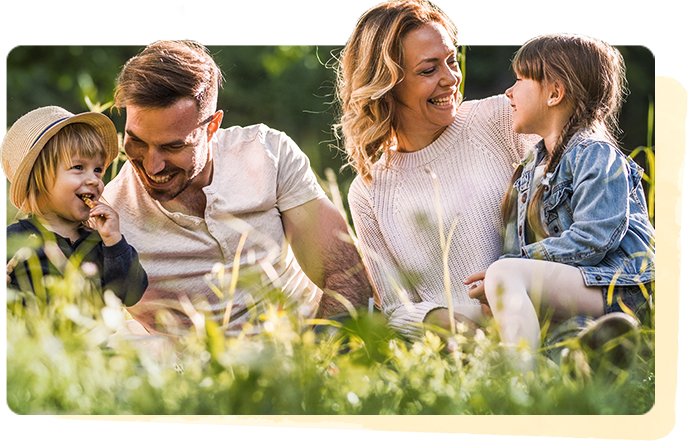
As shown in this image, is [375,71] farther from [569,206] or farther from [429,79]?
[569,206]

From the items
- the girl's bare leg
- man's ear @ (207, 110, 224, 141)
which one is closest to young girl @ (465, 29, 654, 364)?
the girl's bare leg

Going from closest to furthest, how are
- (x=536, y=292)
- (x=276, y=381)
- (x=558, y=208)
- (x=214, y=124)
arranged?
(x=276, y=381), (x=536, y=292), (x=558, y=208), (x=214, y=124)

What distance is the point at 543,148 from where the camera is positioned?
197 centimetres

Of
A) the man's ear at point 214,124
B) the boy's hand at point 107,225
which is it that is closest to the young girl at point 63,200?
the boy's hand at point 107,225

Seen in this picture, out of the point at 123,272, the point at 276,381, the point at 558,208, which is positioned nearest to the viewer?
the point at 276,381

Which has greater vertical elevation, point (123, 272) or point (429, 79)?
point (429, 79)

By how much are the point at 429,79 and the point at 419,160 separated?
258mm

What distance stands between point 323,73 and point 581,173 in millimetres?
1600

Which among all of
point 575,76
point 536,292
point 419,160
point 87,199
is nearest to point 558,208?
point 536,292

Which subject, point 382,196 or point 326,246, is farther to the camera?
point 326,246

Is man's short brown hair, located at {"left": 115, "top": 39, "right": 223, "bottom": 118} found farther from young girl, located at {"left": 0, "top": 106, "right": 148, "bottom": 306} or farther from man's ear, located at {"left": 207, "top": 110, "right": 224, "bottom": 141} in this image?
young girl, located at {"left": 0, "top": 106, "right": 148, "bottom": 306}

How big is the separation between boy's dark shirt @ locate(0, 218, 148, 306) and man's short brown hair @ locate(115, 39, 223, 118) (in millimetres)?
438

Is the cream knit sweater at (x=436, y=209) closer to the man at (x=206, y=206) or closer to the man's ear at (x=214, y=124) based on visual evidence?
the man at (x=206, y=206)

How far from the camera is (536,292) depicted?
5.69 ft
